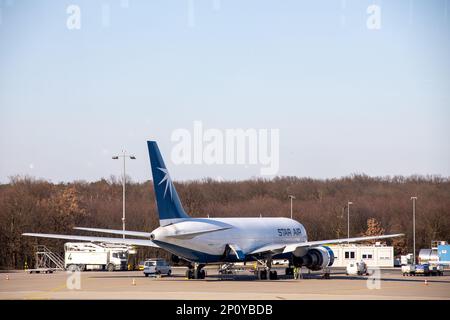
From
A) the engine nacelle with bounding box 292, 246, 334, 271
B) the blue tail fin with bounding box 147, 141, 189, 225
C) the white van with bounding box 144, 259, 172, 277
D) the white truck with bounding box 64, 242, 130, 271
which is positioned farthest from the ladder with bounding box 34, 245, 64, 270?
the blue tail fin with bounding box 147, 141, 189, 225

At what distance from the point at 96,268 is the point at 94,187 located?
→ 90546 millimetres

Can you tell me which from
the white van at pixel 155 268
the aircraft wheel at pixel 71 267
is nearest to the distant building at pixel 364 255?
the white van at pixel 155 268

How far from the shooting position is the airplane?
6209cm

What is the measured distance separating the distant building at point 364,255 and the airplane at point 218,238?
15.4 m

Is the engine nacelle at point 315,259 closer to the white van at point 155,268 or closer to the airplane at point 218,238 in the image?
the airplane at point 218,238

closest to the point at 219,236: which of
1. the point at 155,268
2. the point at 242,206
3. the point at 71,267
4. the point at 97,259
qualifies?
the point at 155,268

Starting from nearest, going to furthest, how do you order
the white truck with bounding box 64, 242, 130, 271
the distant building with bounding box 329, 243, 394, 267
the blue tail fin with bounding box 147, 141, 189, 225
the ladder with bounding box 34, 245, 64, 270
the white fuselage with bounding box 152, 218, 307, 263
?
the white fuselage with bounding box 152, 218, 307, 263, the blue tail fin with bounding box 147, 141, 189, 225, the white truck with bounding box 64, 242, 130, 271, the distant building with bounding box 329, 243, 394, 267, the ladder with bounding box 34, 245, 64, 270

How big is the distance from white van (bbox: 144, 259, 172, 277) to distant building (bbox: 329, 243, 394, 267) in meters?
24.2

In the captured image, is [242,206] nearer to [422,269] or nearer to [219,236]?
[422,269]

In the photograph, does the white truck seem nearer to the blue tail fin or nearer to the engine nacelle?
the engine nacelle

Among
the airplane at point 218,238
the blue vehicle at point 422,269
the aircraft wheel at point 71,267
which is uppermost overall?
the airplane at point 218,238

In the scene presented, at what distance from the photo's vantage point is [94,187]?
179m

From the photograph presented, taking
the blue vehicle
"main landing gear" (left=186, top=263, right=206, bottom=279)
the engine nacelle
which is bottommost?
the blue vehicle

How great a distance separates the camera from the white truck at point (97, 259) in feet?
292
